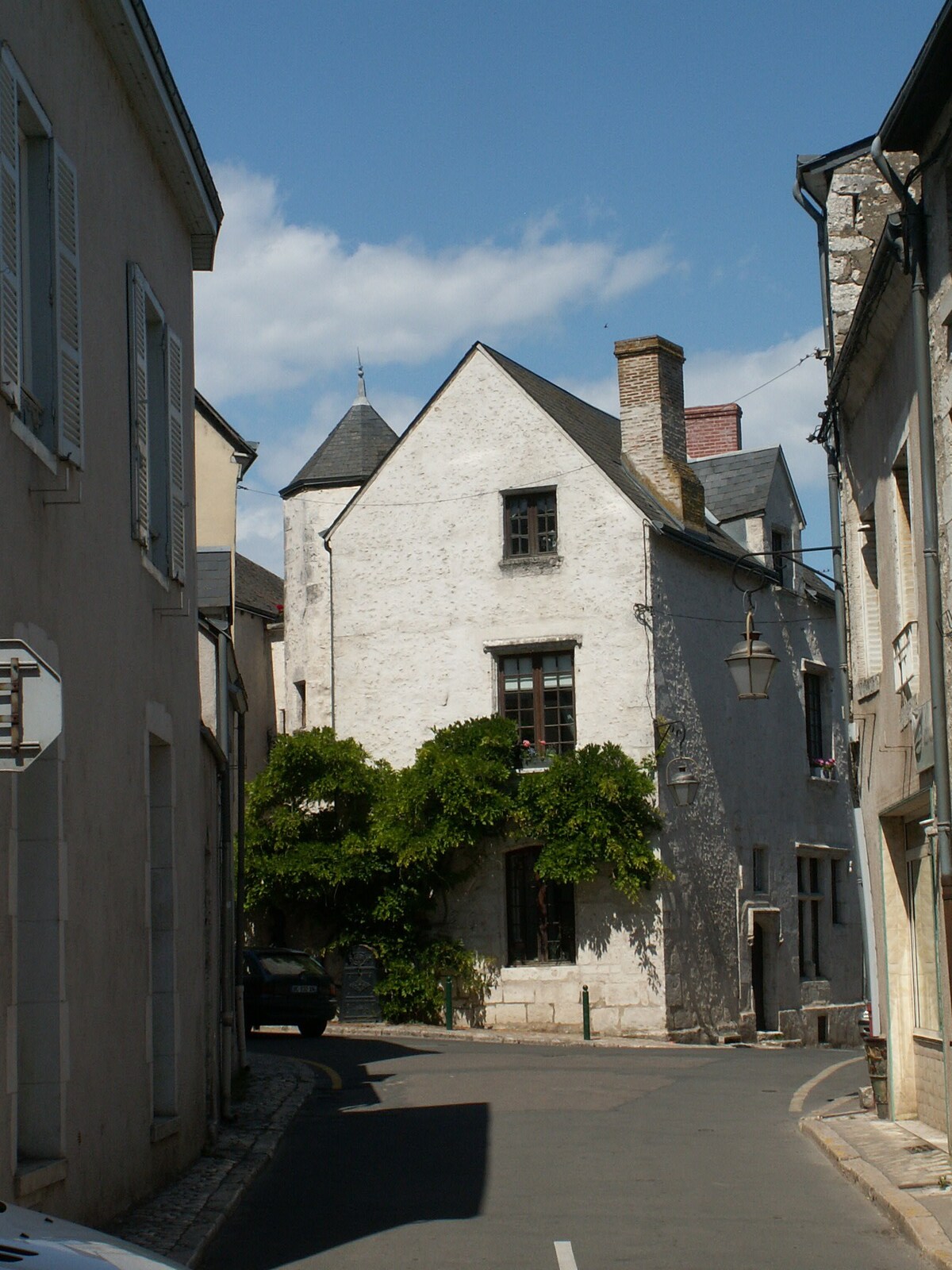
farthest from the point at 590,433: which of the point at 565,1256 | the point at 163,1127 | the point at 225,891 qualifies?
the point at 565,1256

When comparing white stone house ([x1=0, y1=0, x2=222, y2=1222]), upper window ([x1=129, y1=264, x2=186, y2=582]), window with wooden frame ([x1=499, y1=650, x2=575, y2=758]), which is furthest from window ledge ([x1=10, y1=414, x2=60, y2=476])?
window with wooden frame ([x1=499, y1=650, x2=575, y2=758])

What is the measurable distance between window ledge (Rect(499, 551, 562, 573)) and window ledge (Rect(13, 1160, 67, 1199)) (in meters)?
20.7

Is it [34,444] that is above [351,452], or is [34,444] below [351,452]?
below

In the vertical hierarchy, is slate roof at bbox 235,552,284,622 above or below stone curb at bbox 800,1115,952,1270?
above

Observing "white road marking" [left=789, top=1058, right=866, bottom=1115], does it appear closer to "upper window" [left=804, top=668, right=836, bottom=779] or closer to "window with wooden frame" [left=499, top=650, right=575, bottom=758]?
"window with wooden frame" [left=499, top=650, right=575, bottom=758]

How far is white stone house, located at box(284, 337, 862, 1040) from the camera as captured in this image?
26.7 m

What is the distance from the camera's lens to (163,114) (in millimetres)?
10703

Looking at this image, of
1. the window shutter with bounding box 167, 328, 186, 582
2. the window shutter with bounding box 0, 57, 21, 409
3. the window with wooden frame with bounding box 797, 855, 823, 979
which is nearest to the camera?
the window shutter with bounding box 0, 57, 21, 409

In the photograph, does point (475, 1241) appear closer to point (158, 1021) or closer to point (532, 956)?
point (158, 1021)

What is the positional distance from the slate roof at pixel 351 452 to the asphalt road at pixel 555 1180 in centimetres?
1592

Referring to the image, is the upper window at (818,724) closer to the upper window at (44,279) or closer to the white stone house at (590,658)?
the white stone house at (590,658)

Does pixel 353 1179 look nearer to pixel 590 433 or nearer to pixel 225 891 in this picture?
pixel 225 891

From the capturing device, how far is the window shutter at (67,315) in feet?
26.6

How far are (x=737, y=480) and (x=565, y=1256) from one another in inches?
1004
